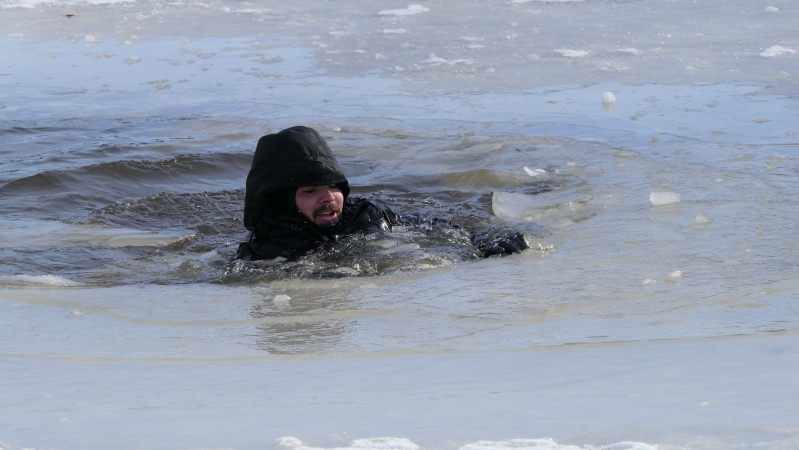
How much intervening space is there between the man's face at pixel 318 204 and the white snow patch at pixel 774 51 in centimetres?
672

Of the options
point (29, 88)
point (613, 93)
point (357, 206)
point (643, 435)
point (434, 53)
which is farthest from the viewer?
point (434, 53)

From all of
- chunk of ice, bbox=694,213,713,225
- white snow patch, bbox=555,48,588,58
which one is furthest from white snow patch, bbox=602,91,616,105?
chunk of ice, bbox=694,213,713,225

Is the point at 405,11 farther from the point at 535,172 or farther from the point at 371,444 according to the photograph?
the point at 371,444

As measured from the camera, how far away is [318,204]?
5746 millimetres

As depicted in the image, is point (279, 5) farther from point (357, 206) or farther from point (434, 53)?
point (357, 206)

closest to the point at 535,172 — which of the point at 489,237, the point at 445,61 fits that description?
the point at 489,237

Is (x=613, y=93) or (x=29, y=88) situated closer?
(x=613, y=93)

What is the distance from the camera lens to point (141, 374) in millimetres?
3219

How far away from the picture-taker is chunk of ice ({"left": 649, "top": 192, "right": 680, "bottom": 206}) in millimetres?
6156

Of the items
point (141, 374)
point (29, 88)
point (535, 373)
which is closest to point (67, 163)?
point (29, 88)

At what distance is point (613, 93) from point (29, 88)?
629 centimetres

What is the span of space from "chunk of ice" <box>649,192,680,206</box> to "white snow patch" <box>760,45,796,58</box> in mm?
5292

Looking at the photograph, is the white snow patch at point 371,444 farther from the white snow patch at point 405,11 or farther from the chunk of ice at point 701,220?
the white snow patch at point 405,11

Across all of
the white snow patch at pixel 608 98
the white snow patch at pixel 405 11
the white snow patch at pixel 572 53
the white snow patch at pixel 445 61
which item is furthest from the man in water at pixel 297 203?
the white snow patch at pixel 405 11
